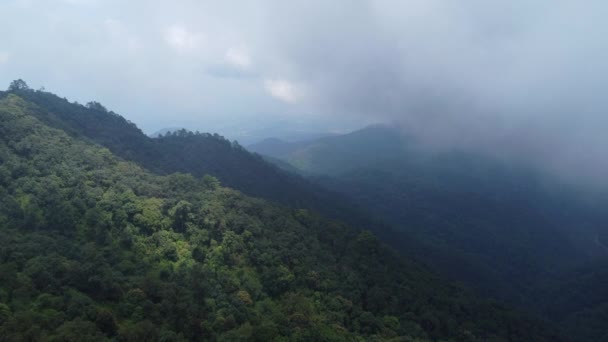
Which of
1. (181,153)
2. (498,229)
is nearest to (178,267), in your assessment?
(181,153)

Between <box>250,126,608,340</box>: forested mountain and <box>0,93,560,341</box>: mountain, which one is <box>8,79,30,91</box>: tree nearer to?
<box>0,93,560,341</box>: mountain

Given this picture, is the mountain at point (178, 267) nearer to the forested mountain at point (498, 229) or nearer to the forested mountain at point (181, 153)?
the forested mountain at point (181, 153)

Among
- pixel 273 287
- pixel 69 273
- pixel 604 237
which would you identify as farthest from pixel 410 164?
pixel 69 273

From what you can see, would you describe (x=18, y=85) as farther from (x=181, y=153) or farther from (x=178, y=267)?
(x=178, y=267)

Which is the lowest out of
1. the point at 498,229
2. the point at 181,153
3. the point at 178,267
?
the point at 178,267

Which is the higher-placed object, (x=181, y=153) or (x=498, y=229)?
(x=181, y=153)

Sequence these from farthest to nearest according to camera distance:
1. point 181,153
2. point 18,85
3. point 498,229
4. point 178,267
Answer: point 498,229, point 181,153, point 18,85, point 178,267

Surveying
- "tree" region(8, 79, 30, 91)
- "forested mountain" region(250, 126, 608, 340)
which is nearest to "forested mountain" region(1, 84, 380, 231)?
"tree" region(8, 79, 30, 91)
